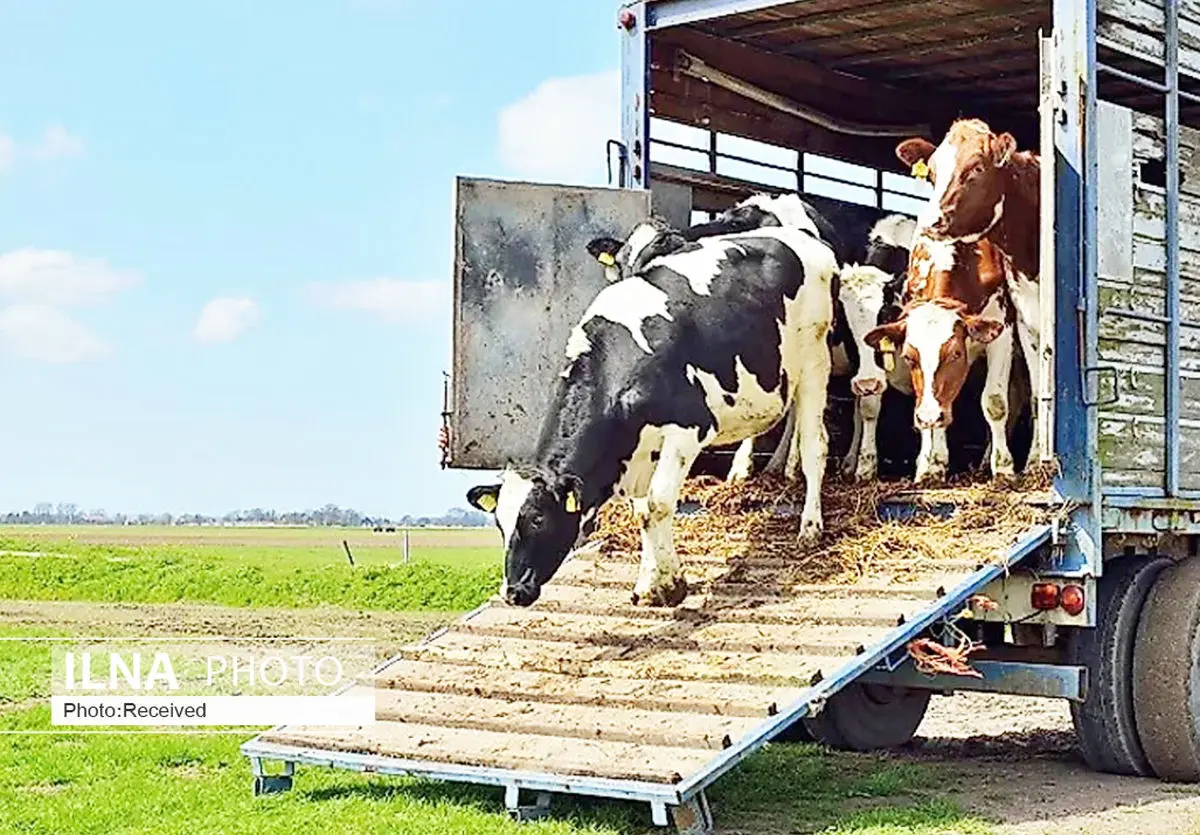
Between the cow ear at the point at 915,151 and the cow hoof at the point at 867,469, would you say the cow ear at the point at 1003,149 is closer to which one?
the cow ear at the point at 915,151

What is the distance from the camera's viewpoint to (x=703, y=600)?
30.2ft

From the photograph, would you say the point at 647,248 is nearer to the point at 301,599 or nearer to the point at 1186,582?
the point at 1186,582

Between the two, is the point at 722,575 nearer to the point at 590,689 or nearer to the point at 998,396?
the point at 590,689

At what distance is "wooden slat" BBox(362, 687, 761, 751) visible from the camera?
7.41 m

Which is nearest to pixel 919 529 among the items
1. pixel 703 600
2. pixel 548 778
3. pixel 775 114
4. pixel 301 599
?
pixel 703 600

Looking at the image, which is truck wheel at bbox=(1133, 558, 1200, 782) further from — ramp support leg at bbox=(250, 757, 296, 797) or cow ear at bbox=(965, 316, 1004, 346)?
ramp support leg at bbox=(250, 757, 296, 797)

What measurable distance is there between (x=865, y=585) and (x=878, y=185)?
5616 millimetres

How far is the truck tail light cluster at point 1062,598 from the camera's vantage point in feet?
29.6

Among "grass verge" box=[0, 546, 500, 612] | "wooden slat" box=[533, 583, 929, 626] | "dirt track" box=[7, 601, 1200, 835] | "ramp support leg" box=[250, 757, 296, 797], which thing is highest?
"wooden slat" box=[533, 583, 929, 626]

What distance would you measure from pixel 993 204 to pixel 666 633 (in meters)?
3.32

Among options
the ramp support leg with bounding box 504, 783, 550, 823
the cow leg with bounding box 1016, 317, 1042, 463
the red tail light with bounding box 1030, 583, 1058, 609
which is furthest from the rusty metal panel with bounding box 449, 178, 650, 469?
the red tail light with bounding box 1030, 583, 1058, 609

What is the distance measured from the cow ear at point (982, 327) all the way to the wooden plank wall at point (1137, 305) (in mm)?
791

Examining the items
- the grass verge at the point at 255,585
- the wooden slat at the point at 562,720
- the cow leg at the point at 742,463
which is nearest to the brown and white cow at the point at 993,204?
the cow leg at the point at 742,463

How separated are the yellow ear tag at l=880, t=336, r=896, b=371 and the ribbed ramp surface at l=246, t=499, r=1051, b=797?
Result: 1.62m
